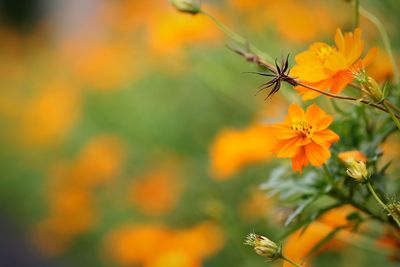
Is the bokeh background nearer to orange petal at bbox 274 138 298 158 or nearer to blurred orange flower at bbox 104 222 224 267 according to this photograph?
blurred orange flower at bbox 104 222 224 267

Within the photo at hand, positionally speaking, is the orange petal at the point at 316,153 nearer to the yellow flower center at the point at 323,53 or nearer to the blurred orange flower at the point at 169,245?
the yellow flower center at the point at 323,53

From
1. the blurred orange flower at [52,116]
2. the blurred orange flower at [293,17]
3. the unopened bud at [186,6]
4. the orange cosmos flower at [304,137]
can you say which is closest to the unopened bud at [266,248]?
the orange cosmos flower at [304,137]

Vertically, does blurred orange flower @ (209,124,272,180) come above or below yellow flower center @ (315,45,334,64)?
above

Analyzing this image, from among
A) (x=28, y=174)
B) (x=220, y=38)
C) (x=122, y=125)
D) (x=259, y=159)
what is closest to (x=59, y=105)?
(x=28, y=174)

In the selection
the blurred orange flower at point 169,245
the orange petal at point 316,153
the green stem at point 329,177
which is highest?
the blurred orange flower at point 169,245

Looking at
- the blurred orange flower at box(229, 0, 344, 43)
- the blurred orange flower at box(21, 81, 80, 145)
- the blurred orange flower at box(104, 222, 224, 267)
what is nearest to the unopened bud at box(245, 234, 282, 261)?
the blurred orange flower at box(104, 222, 224, 267)

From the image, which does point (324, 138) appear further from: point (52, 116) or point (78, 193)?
point (52, 116)

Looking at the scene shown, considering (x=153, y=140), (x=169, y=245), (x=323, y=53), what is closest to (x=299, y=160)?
(x=323, y=53)
